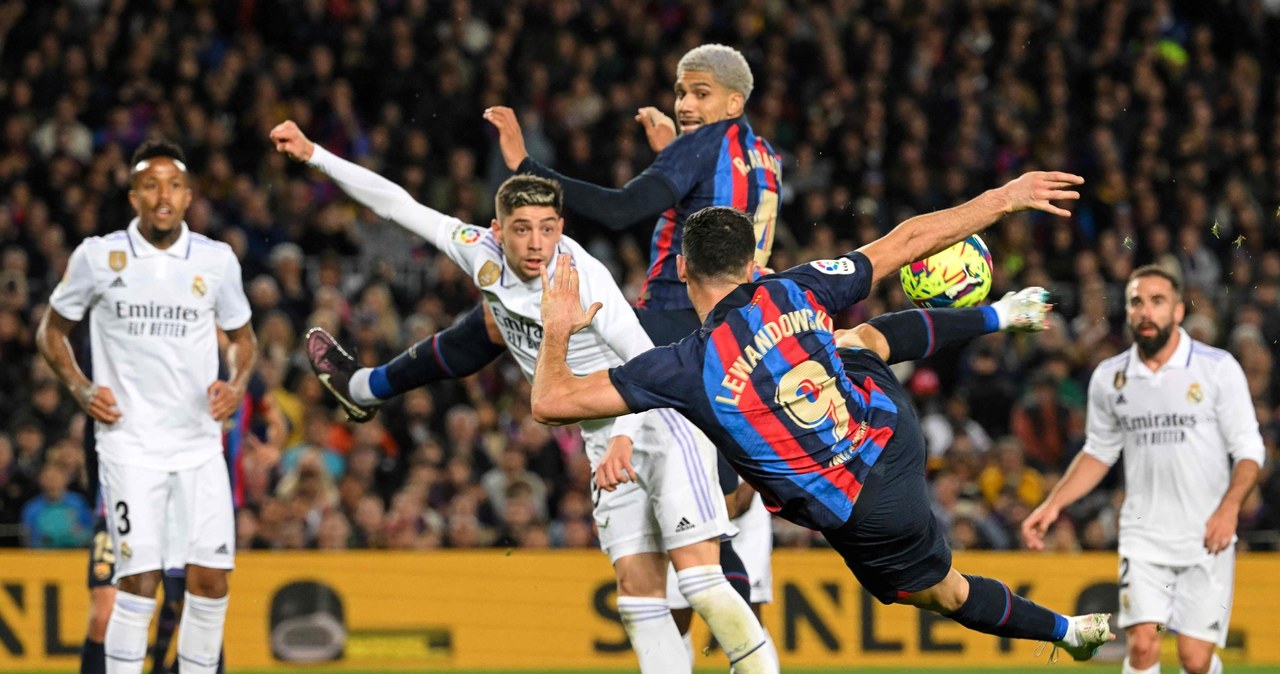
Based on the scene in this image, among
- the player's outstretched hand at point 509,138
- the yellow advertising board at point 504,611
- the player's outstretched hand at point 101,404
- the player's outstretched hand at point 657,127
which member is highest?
the player's outstretched hand at point 657,127

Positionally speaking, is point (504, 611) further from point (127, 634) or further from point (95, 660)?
point (127, 634)

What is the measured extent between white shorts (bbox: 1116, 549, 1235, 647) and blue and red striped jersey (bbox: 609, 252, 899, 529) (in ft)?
11.1

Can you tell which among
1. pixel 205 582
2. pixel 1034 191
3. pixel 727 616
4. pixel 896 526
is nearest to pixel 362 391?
pixel 205 582

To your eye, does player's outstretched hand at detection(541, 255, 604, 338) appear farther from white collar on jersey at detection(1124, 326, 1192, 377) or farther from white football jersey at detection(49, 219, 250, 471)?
white collar on jersey at detection(1124, 326, 1192, 377)

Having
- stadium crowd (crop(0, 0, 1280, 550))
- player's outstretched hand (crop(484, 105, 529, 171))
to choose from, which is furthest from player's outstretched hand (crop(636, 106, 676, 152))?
stadium crowd (crop(0, 0, 1280, 550))

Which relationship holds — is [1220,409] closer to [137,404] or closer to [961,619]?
[961,619]

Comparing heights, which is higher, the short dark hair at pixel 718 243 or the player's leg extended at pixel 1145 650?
the short dark hair at pixel 718 243

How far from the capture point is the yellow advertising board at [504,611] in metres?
12.9

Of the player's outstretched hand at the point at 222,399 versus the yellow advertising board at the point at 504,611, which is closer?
the player's outstretched hand at the point at 222,399

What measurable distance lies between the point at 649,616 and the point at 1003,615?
151cm

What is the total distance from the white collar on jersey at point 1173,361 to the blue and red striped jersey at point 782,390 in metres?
3.45

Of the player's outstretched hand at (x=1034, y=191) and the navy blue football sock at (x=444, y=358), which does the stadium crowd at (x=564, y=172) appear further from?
the player's outstretched hand at (x=1034, y=191)

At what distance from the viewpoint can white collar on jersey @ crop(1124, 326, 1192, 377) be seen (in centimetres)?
1012

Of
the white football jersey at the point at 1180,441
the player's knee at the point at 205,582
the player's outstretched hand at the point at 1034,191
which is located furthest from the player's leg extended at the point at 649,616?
the white football jersey at the point at 1180,441
